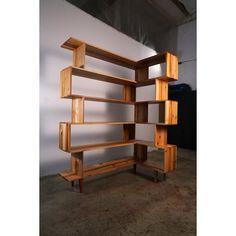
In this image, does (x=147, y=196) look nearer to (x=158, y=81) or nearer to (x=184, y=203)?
(x=184, y=203)

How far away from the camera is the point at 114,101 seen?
7.23ft

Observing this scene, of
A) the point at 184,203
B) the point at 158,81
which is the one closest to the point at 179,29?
the point at 158,81

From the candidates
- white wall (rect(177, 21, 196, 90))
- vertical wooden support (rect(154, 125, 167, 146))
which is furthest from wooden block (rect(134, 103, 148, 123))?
white wall (rect(177, 21, 196, 90))

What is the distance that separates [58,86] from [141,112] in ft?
4.35

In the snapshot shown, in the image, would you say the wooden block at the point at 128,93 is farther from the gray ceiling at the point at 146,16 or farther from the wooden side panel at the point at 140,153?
the gray ceiling at the point at 146,16

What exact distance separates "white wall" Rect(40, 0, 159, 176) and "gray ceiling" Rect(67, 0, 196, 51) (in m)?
0.76

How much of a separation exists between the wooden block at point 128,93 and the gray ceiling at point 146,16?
1.74 meters

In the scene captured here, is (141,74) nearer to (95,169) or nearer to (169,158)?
(169,158)

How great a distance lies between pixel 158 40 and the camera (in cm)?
471

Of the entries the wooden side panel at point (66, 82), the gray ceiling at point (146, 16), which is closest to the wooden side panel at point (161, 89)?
the wooden side panel at point (66, 82)

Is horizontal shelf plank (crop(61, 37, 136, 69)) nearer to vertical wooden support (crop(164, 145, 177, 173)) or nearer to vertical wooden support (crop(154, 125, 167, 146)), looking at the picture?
vertical wooden support (crop(154, 125, 167, 146))

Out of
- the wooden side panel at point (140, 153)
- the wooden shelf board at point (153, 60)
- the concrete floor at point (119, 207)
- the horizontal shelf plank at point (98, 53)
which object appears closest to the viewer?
the concrete floor at point (119, 207)

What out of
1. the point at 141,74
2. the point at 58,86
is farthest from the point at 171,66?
the point at 58,86

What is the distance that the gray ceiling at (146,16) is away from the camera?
131 inches
